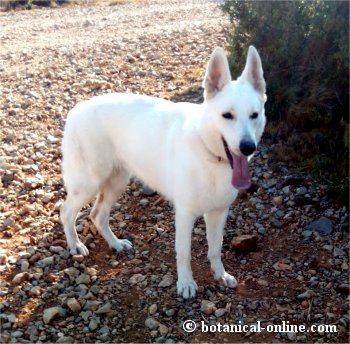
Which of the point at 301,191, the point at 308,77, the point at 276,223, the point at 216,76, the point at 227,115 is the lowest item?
the point at 276,223

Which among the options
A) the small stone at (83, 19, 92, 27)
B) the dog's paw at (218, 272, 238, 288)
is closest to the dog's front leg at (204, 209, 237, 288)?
the dog's paw at (218, 272, 238, 288)

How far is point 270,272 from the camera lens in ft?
13.7

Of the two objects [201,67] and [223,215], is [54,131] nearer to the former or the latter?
[201,67]

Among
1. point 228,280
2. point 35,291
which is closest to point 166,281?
point 228,280

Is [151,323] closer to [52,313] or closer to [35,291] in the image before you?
[52,313]

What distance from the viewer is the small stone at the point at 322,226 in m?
4.59

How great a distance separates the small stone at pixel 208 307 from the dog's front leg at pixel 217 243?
0.89ft

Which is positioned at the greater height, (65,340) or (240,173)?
(240,173)

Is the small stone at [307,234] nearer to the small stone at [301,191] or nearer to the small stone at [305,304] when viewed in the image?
the small stone at [301,191]

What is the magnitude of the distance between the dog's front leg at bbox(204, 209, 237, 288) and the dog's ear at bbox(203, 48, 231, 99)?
940 millimetres

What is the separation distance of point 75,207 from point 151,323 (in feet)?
4.04

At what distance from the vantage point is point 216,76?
362 centimetres

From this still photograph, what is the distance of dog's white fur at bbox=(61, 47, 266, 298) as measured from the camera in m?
3.52

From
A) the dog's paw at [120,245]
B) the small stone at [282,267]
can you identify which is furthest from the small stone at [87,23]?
the small stone at [282,267]
